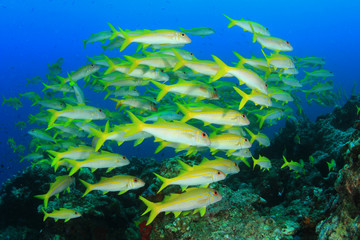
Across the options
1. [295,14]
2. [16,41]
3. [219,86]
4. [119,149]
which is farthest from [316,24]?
[16,41]

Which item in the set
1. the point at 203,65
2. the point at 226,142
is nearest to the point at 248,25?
the point at 203,65

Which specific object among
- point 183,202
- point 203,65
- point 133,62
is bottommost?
point 183,202

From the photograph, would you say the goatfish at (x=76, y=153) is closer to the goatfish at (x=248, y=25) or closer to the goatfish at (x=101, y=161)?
the goatfish at (x=101, y=161)

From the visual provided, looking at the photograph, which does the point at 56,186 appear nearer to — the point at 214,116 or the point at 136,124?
the point at 136,124

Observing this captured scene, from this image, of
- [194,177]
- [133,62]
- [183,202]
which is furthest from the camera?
[133,62]

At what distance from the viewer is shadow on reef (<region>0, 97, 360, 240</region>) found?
10.3 ft

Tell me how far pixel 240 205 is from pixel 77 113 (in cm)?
400

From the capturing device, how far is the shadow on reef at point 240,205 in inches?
124

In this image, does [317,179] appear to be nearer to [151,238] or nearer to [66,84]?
[151,238]

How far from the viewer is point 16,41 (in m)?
112

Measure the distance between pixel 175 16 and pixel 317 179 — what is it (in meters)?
129

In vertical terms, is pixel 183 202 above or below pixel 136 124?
below

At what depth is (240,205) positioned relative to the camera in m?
4.59

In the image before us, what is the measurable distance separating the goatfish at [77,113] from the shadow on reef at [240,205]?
1.89 m
